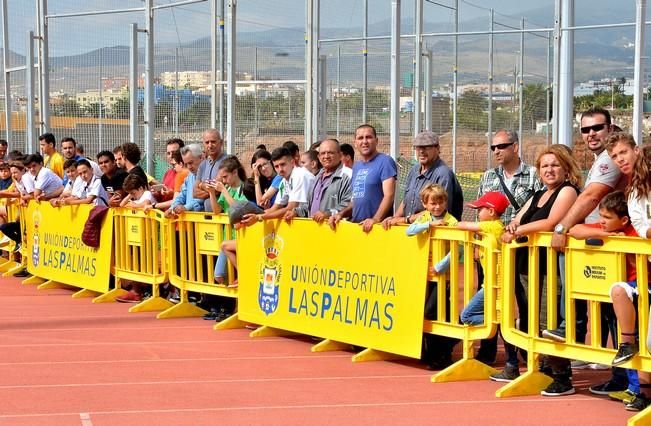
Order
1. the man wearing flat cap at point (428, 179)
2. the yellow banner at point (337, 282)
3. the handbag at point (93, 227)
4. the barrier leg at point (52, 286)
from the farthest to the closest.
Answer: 1. the barrier leg at point (52, 286)
2. the handbag at point (93, 227)
3. the man wearing flat cap at point (428, 179)
4. the yellow banner at point (337, 282)

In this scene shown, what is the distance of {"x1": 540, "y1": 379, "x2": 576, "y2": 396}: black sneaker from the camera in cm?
797

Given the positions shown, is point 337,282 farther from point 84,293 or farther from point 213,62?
point 213,62

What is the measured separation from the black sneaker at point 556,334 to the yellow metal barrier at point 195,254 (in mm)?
4786

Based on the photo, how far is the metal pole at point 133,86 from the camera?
18.6 metres

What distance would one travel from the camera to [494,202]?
8539 mm

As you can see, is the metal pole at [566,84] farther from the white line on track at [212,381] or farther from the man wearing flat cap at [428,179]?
the white line on track at [212,381]

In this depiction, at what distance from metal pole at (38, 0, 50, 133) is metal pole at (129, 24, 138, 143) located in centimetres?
246

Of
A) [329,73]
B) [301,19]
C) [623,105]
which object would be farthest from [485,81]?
[301,19]

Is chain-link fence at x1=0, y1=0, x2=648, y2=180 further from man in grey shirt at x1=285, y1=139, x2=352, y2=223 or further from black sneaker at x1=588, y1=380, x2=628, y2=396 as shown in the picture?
black sneaker at x1=588, y1=380, x2=628, y2=396

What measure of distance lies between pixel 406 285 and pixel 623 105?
23366 millimetres

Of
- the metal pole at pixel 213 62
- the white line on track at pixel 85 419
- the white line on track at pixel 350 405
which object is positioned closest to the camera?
the white line on track at pixel 85 419

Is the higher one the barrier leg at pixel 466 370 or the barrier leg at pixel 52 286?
the barrier leg at pixel 466 370

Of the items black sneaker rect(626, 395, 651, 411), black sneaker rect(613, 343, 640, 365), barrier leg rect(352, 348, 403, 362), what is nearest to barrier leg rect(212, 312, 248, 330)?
barrier leg rect(352, 348, 403, 362)

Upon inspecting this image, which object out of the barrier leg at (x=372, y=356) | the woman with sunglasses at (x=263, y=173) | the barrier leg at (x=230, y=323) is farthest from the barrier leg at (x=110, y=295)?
the barrier leg at (x=372, y=356)
